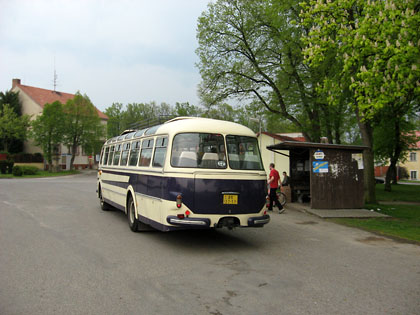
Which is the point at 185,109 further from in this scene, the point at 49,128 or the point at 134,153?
the point at 134,153

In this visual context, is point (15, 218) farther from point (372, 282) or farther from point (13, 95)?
point (13, 95)

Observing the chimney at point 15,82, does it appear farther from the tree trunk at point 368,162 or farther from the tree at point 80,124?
the tree trunk at point 368,162

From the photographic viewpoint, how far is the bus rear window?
24.6 ft

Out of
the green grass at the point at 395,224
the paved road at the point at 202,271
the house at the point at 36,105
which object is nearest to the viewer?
the paved road at the point at 202,271

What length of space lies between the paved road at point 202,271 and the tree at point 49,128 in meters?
38.7

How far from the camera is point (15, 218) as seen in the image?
1138 centimetres

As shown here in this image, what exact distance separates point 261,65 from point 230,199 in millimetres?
17589

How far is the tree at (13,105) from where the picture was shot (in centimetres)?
5397

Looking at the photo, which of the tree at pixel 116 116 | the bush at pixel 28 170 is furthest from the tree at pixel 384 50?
the tree at pixel 116 116

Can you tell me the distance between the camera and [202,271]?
239 inches

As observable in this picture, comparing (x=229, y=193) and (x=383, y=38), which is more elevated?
(x=383, y=38)

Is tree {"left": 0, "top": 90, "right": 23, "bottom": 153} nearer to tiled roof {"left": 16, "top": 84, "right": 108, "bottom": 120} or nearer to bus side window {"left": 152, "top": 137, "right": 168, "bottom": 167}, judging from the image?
tiled roof {"left": 16, "top": 84, "right": 108, "bottom": 120}

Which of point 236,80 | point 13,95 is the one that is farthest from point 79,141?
point 236,80

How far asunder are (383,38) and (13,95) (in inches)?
2254
